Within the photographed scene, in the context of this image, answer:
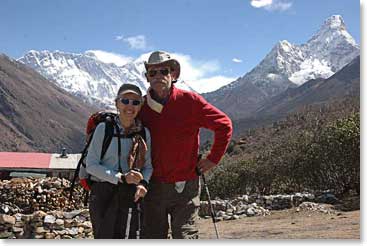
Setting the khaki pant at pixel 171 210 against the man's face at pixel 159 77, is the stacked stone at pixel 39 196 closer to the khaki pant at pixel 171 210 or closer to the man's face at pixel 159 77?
the khaki pant at pixel 171 210

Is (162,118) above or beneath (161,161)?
above

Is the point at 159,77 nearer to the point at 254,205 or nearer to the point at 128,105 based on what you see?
the point at 128,105

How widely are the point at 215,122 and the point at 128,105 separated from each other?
0.46m

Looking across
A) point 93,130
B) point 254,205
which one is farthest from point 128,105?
point 254,205

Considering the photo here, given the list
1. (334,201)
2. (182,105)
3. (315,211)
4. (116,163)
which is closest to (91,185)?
(116,163)

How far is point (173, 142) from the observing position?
2619 mm

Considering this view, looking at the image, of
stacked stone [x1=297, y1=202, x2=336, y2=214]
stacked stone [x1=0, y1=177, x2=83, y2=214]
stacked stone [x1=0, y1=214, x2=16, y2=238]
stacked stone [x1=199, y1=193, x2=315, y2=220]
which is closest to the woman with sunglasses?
stacked stone [x1=0, y1=214, x2=16, y2=238]

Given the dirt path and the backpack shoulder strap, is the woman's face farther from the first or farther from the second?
the dirt path

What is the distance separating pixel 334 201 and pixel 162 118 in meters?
6.94

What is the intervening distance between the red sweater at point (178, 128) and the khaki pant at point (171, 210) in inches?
2.5

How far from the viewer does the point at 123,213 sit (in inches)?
96.3

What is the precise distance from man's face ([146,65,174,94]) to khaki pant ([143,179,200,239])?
0.49 metres

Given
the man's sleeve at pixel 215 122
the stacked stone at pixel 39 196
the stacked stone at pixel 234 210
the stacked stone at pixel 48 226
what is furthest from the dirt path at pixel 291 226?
the stacked stone at pixel 39 196

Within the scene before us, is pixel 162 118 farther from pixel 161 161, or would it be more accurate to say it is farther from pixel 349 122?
pixel 349 122
